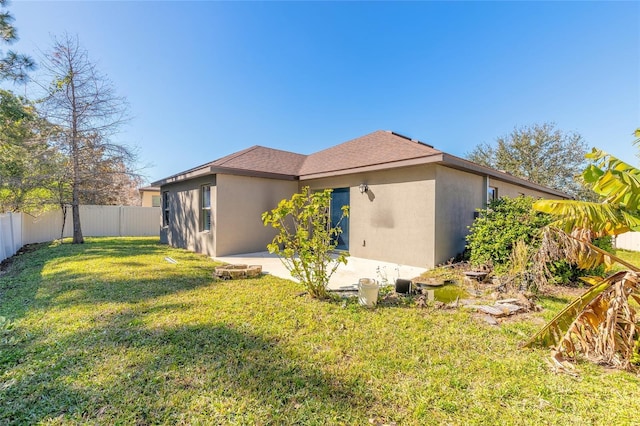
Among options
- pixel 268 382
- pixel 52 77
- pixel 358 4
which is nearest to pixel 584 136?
pixel 358 4

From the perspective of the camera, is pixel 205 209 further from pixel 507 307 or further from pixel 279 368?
pixel 507 307

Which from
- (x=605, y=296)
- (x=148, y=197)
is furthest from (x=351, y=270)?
(x=148, y=197)

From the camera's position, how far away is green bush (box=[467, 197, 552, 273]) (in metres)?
6.23

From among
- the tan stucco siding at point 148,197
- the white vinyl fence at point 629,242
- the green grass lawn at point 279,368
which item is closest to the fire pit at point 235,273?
the green grass lawn at point 279,368

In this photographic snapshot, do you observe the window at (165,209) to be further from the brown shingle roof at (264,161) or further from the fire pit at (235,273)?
the fire pit at (235,273)

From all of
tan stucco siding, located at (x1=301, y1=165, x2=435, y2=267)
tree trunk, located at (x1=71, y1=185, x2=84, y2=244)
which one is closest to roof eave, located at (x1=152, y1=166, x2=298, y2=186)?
tan stucco siding, located at (x1=301, y1=165, x2=435, y2=267)

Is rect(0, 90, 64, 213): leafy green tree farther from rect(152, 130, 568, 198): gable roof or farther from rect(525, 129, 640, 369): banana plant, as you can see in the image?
rect(525, 129, 640, 369): banana plant

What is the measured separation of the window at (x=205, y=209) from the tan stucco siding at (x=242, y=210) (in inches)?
44.2

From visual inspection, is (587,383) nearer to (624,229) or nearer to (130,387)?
(624,229)

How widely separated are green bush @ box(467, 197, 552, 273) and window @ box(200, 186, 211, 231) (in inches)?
356

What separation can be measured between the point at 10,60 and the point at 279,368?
14.3 m

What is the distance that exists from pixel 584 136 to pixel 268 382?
32.5m

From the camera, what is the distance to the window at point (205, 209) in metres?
10.3

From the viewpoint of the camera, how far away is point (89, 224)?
16.8 meters
